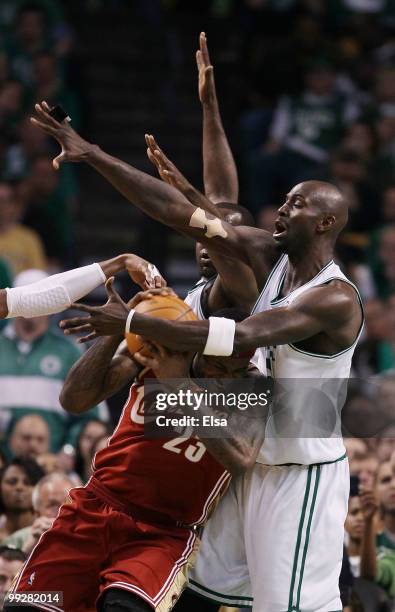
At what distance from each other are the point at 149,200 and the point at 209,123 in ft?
3.90

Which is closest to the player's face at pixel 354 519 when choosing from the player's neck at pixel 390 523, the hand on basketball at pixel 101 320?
the player's neck at pixel 390 523

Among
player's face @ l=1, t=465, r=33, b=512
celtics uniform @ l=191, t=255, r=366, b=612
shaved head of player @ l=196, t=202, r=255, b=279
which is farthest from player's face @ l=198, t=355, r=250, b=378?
player's face @ l=1, t=465, r=33, b=512

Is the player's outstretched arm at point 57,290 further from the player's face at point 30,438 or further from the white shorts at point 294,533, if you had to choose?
the player's face at point 30,438

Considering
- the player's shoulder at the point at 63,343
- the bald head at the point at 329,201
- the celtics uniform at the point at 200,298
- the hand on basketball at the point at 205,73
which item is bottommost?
the celtics uniform at the point at 200,298

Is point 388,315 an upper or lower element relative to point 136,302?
upper

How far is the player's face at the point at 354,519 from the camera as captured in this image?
6.20 meters

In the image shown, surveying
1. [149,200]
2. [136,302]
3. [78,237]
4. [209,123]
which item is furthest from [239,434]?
[78,237]

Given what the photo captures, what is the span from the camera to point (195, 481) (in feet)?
16.1

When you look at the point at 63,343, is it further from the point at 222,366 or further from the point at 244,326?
the point at 244,326

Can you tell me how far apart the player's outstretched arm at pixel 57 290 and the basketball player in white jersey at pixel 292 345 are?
25cm

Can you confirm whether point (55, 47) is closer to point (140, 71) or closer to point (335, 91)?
point (140, 71)

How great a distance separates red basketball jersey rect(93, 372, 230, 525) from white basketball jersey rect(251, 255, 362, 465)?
23 cm

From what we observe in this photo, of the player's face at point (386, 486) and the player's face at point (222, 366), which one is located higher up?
the player's face at point (222, 366)

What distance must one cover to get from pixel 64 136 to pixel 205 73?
1.06 m
